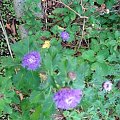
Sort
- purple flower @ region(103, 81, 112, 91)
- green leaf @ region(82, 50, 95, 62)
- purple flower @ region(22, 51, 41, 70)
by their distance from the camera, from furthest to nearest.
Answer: purple flower @ region(103, 81, 112, 91) → green leaf @ region(82, 50, 95, 62) → purple flower @ region(22, 51, 41, 70)

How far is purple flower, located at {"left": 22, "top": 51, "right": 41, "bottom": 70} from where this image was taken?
132cm

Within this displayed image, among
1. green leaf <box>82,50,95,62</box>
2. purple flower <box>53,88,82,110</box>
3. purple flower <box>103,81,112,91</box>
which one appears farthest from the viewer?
purple flower <box>103,81,112,91</box>

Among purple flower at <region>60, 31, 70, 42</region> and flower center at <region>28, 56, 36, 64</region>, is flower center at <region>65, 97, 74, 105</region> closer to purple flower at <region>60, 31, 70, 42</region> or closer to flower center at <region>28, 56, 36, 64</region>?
flower center at <region>28, 56, 36, 64</region>

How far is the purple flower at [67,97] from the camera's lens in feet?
3.99

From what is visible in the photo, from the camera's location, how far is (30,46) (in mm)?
1385

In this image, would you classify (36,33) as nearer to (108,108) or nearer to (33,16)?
(33,16)

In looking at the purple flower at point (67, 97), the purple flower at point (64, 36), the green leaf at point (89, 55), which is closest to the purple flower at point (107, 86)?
the green leaf at point (89, 55)

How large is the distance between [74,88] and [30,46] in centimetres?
29

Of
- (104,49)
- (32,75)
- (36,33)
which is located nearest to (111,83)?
(104,49)

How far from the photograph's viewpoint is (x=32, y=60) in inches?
51.9

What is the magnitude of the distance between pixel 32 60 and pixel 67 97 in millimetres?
218

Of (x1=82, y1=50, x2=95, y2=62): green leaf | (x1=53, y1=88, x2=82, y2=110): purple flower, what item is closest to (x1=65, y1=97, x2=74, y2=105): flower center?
(x1=53, y1=88, x2=82, y2=110): purple flower

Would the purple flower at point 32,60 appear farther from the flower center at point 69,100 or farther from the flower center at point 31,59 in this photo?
the flower center at point 69,100

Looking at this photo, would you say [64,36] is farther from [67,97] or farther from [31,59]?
[67,97]
